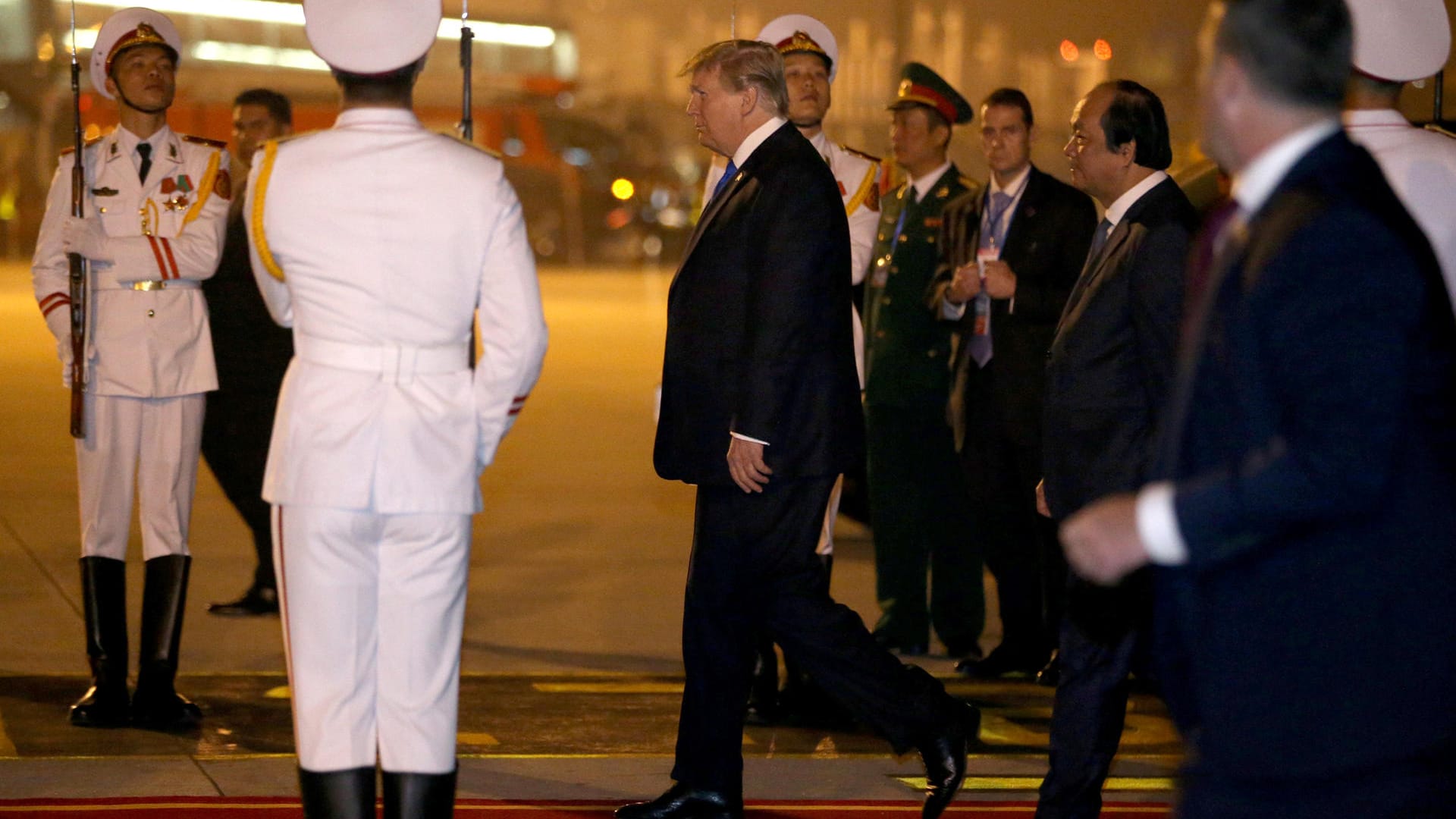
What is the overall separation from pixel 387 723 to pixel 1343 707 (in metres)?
1.96

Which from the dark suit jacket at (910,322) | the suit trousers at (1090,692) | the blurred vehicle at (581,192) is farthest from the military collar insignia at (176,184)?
the blurred vehicle at (581,192)

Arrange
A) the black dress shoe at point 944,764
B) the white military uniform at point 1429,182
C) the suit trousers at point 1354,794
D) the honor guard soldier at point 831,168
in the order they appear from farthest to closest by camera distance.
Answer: the honor guard soldier at point 831,168 < the black dress shoe at point 944,764 < the white military uniform at point 1429,182 < the suit trousers at point 1354,794

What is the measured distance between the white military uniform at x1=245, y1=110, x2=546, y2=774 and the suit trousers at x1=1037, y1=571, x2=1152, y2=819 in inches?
53.8

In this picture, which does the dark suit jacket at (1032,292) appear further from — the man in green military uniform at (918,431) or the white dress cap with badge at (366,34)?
the white dress cap with badge at (366,34)

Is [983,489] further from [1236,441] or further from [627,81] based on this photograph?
[627,81]

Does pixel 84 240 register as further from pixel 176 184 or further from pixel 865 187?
pixel 865 187

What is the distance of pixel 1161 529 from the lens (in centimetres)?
228

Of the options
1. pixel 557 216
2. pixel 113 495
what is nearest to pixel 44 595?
pixel 113 495

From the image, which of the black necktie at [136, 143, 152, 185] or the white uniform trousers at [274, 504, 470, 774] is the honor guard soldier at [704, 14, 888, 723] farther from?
the white uniform trousers at [274, 504, 470, 774]

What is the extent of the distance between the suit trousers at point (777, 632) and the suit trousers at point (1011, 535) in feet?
5.49

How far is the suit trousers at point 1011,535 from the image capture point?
600 centimetres

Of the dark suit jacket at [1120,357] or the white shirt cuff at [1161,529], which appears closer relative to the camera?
the white shirt cuff at [1161,529]

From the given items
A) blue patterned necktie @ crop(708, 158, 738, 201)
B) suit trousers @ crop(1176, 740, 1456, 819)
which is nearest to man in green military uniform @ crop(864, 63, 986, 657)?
blue patterned necktie @ crop(708, 158, 738, 201)

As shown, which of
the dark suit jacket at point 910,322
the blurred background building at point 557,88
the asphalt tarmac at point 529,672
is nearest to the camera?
the asphalt tarmac at point 529,672
